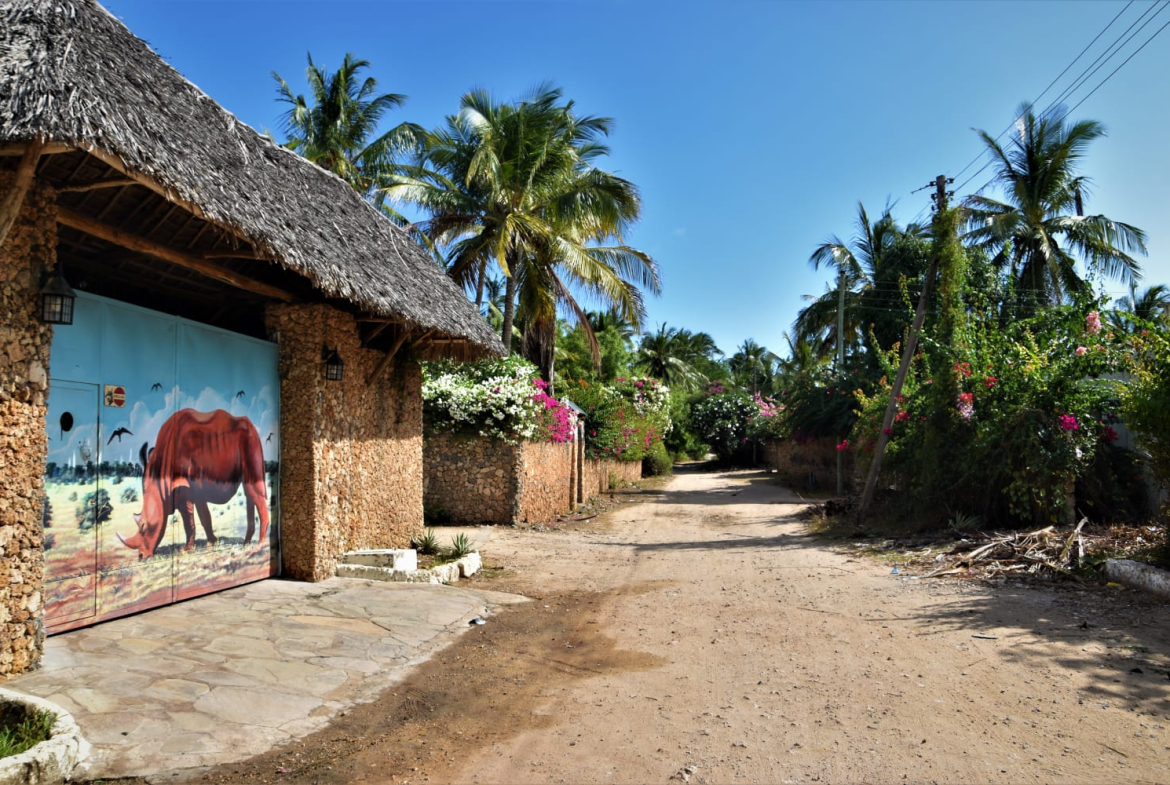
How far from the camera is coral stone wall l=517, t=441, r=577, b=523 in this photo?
1634 cm

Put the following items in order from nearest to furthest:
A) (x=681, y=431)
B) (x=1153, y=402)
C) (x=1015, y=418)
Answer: (x=1153, y=402), (x=1015, y=418), (x=681, y=431)

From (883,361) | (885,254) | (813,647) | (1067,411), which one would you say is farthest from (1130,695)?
(885,254)

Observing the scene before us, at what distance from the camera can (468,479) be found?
52.2 ft

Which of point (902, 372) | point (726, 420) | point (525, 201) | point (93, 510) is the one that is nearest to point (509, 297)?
point (525, 201)

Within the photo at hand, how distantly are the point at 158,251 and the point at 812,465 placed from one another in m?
25.7

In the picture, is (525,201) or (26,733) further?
(525,201)

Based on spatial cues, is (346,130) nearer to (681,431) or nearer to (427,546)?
(427,546)

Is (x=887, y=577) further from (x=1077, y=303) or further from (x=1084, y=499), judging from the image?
(x=1077, y=303)

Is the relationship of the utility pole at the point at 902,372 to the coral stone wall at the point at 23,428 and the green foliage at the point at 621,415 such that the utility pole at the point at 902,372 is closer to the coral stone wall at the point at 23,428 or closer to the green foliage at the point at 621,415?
the green foliage at the point at 621,415

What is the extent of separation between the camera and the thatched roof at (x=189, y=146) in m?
4.93

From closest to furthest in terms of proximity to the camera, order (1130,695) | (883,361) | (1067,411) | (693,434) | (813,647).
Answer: (1130,695) → (813,647) → (1067,411) → (883,361) → (693,434)

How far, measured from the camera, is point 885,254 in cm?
2848

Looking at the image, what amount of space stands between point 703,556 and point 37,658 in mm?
9187

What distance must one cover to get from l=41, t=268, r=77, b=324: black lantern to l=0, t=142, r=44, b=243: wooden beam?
43cm
